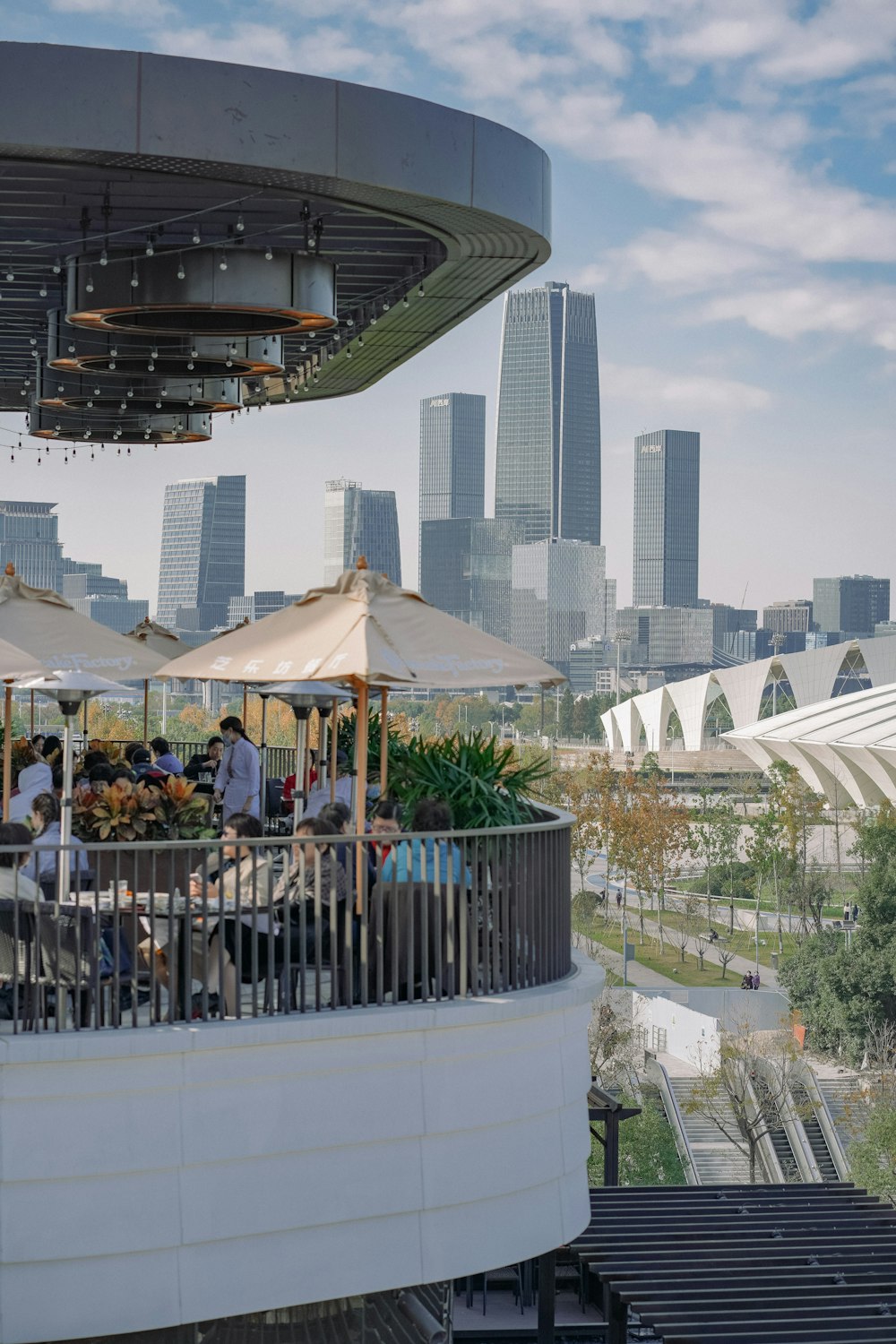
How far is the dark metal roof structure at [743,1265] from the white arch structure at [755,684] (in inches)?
3771

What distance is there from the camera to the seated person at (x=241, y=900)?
28.5 feet

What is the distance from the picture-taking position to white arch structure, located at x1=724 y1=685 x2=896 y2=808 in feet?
267

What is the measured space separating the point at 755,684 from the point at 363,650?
379ft

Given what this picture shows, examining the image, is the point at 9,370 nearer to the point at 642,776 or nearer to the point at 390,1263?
the point at 390,1263

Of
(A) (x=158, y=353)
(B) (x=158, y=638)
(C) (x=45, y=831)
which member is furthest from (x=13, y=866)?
(B) (x=158, y=638)

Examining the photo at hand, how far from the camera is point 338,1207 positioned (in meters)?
8.66

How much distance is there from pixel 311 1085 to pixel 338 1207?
72 cm

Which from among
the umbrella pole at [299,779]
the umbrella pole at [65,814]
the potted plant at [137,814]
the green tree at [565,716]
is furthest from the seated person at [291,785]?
the green tree at [565,716]

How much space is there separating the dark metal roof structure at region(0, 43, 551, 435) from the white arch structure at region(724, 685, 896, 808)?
66654 millimetres

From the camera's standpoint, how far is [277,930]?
918 cm

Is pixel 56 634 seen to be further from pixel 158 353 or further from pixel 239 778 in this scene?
pixel 158 353

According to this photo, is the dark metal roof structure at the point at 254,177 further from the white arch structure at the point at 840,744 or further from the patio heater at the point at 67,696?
the white arch structure at the point at 840,744

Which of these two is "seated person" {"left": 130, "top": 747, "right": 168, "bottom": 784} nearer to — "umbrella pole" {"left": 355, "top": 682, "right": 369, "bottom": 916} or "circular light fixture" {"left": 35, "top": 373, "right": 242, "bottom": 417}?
"umbrella pole" {"left": 355, "top": 682, "right": 369, "bottom": 916}

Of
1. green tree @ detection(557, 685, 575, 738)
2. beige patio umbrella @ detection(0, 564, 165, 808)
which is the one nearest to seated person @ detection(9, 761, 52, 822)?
beige patio umbrella @ detection(0, 564, 165, 808)
